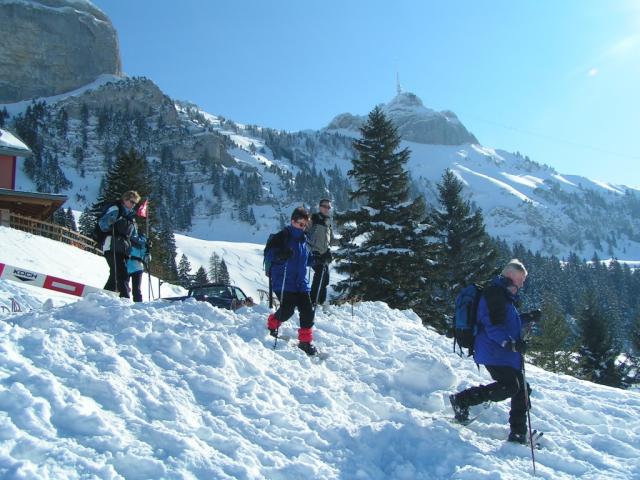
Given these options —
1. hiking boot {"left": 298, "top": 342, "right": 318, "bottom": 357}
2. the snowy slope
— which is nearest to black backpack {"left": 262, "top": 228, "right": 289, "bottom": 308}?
hiking boot {"left": 298, "top": 342, "right": 318, "bottom": 357}

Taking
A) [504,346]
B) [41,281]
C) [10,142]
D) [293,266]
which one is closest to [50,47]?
[10,142]

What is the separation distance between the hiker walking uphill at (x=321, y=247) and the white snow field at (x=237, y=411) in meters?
2.12

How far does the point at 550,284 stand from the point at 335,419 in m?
111

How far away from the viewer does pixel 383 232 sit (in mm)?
18875

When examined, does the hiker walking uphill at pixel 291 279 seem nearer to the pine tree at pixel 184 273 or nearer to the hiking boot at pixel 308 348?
the hiking boot at pixel 308 348

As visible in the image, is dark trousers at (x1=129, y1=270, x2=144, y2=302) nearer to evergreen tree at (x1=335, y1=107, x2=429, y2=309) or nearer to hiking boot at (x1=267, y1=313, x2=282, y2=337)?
hiking boot at (x1=267, y1=313, x2=282, y2=337)

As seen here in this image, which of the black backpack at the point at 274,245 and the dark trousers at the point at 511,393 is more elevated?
the black backpack at the point at 274,245

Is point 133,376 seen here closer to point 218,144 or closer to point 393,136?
point 393,136

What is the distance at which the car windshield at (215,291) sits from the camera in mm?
13742

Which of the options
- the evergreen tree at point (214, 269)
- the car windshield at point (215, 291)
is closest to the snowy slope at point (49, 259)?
the car windshield at point (215, 291)

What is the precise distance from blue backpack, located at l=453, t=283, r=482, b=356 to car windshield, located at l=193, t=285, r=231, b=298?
9.21 meters

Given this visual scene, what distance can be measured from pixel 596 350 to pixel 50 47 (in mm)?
185203

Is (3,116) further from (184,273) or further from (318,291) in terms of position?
(318,291)

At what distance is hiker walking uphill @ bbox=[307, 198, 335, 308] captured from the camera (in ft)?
30.5
